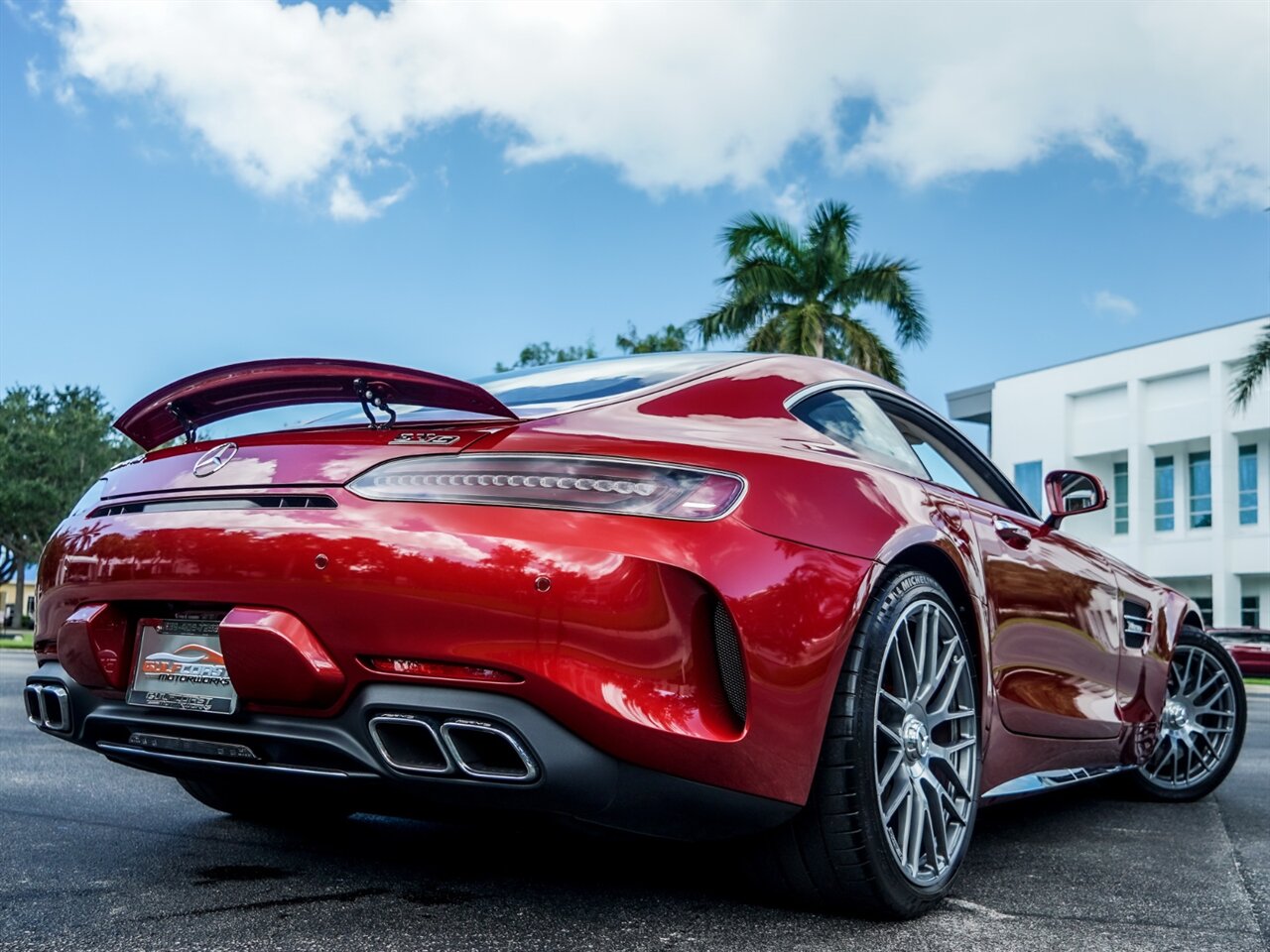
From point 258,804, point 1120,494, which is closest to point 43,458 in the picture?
point 1120,494

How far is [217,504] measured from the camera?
109 inches

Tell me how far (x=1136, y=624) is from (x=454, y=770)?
3062 mm

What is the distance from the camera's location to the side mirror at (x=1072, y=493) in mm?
4461

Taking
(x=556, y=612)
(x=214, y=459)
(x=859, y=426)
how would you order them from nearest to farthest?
(x=556, y=612), (x=214, y=459), (x=859, y=426)

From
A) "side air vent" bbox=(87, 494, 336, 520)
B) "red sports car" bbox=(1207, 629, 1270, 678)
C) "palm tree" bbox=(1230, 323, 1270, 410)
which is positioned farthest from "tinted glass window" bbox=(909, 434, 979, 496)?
"red sports car" bbox=(1207, 629, 1270, 678)

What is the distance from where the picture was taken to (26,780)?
16.0 feet

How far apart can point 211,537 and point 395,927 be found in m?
0.88

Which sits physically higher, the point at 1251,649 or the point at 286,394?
the point at 286,394

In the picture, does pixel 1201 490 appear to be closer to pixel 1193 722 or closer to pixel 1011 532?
pixel 1193 722

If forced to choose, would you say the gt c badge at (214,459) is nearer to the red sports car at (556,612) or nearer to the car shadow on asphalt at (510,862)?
the red sports car at (556,612)

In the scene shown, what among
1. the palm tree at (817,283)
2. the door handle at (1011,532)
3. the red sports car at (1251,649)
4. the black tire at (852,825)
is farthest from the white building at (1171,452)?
the black tire at (852,825)

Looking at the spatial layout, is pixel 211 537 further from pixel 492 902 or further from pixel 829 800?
pixel 829 800

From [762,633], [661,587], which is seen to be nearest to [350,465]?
[661,587]

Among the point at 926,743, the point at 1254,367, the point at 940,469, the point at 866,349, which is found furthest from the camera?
the point at 866,349
